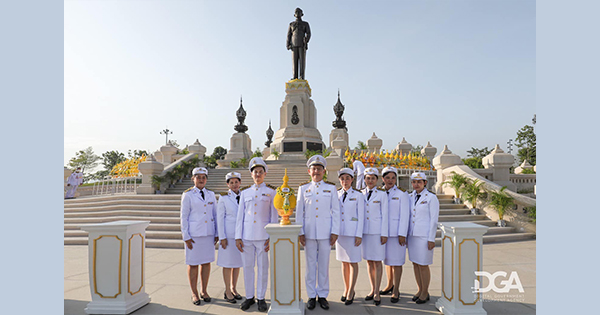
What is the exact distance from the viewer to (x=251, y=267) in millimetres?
4230

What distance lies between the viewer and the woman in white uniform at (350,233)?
14.0 feet

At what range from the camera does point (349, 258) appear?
4.30 meters

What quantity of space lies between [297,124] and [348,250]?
21062mm

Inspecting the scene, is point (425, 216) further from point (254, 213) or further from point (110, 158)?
point (110, 158)

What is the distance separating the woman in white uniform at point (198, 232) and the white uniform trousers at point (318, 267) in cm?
146

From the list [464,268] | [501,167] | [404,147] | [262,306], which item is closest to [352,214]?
[464,268]

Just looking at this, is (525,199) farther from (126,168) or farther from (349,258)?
(126,168)

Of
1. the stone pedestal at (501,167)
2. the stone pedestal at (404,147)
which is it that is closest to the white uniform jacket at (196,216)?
the stone pedestal at (501,167)

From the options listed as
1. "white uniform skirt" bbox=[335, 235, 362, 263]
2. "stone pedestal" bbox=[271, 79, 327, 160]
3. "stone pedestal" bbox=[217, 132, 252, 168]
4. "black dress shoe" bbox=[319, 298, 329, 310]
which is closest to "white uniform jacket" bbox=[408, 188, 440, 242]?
"white uniform skirt" bbox=[335, 235, 362, 263]

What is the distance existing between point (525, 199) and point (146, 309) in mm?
9814

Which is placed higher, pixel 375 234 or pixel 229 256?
pixel 375 234

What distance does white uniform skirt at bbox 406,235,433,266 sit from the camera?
4.27 meters

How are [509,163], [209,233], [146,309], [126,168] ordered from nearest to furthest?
[146,309]
[209,233]
[509,163]
[126,168]

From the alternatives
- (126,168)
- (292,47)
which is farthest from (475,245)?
(292,47)
